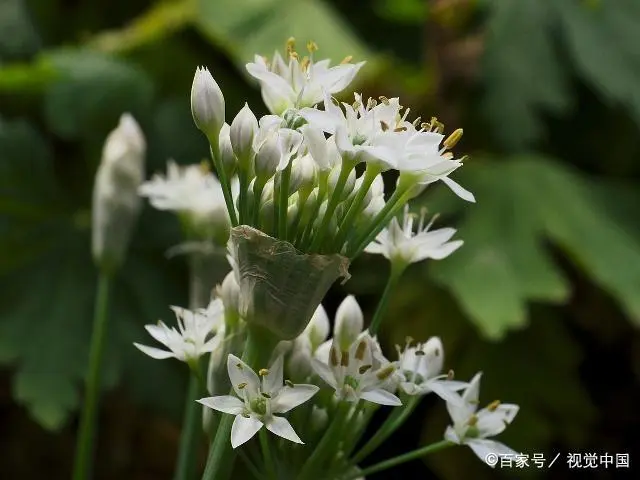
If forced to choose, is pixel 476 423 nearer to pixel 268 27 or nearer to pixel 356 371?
pixel 356 371

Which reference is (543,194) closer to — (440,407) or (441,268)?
(441,268)

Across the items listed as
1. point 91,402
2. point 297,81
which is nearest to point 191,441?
point 91,402

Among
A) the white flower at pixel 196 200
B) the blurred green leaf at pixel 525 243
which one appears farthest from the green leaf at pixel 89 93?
the white flower at pixel 196 200

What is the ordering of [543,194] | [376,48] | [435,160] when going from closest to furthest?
[435,160] → [543,194] → [376,48]

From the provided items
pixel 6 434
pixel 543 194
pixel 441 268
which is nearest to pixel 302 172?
pixel 441 268

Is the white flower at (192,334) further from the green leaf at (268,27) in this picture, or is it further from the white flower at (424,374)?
the green leaf at (268,27)

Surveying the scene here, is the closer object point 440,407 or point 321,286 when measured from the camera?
point 321,286

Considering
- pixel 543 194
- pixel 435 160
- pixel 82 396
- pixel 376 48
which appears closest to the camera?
pixel 435 160

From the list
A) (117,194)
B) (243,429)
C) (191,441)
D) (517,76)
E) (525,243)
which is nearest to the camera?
(243,429)
